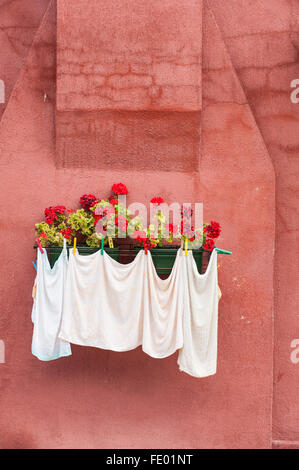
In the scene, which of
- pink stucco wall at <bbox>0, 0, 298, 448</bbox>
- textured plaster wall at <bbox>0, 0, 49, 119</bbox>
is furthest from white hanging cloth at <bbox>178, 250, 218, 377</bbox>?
→ textured plaster wall at <bbox>0, 0, 49, 119</bbox>

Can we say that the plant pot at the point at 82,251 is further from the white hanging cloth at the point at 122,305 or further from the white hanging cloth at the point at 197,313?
the white hanging cloth at the point at 197,313

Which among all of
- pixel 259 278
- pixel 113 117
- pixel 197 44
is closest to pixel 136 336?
pixel 259 278

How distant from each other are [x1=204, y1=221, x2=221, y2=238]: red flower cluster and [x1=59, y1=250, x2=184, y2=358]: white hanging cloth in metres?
0.38

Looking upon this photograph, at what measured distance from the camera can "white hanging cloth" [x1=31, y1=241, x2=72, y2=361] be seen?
4277 millimetres

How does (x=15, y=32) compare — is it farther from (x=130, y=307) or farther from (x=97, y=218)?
(x=130, y=307)

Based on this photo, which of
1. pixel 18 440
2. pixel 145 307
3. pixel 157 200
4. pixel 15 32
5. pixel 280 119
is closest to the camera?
pixel 145 307

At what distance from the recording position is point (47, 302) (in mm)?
4312

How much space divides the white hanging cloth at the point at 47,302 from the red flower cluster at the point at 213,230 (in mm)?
1487

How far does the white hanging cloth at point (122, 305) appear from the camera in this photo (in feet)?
13.8

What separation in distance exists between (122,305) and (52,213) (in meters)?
1.23

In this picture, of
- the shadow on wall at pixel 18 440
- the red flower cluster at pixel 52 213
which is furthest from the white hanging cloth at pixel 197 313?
the shadow on wall at pixel 18 440

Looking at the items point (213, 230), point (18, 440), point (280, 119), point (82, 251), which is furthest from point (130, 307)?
point (280, 119)
